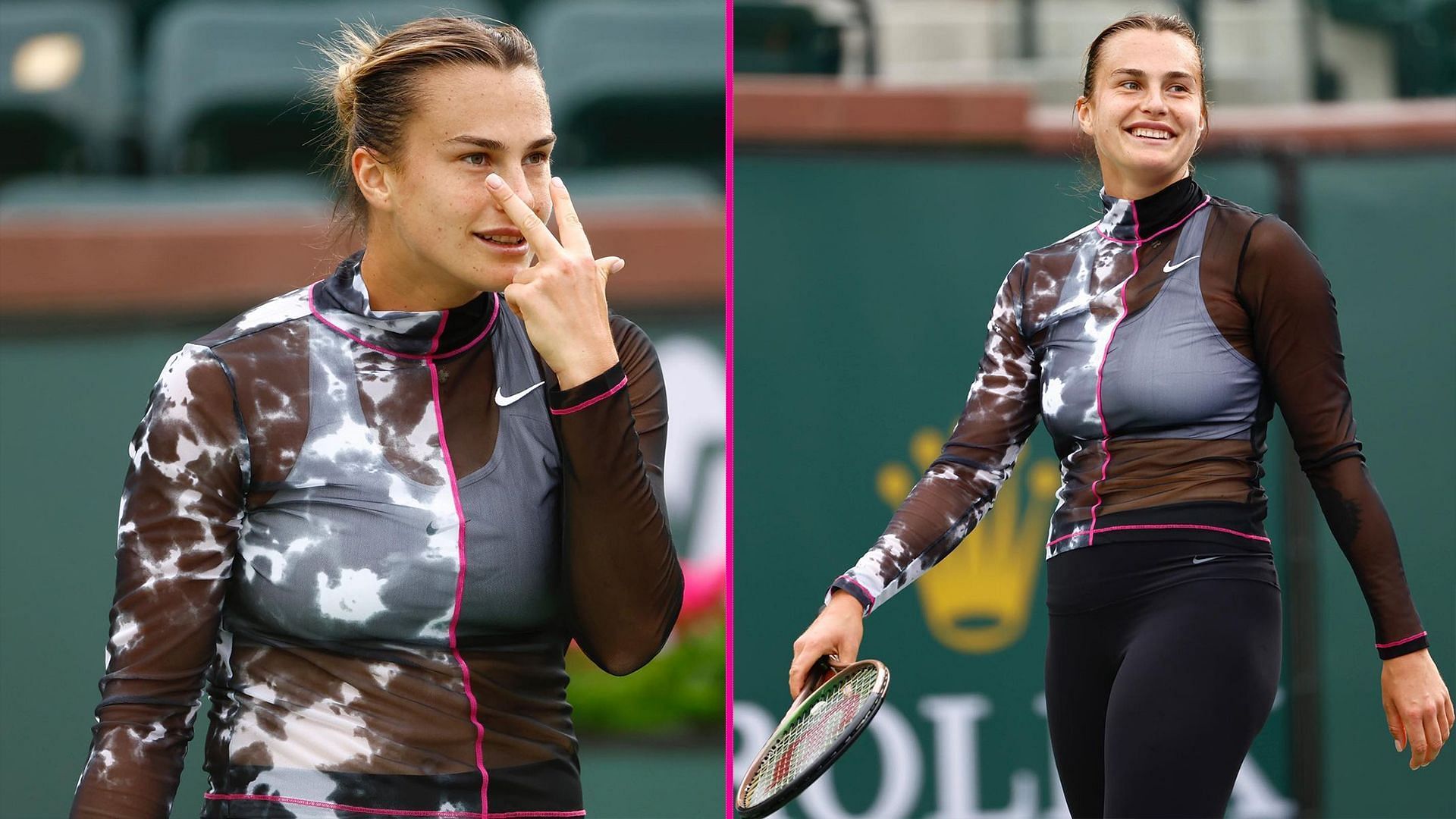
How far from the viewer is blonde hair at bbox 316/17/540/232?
2033mm

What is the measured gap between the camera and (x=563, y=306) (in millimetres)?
1924

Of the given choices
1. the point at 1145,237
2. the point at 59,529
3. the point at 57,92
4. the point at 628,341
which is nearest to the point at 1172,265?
the point at 1145,237

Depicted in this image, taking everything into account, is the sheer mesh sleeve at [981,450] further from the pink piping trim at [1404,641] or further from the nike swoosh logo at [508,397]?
the nike swoosh logo at [508,397]

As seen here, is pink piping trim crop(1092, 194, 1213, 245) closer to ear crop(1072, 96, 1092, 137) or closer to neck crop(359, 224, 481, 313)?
ear crop(1072, 96, 1092, 137)

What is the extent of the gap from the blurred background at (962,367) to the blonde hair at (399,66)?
2.29m

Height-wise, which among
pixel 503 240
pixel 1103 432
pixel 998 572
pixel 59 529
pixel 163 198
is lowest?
pixel 998 572

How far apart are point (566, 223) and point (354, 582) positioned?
0.48 m

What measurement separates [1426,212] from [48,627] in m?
3.69

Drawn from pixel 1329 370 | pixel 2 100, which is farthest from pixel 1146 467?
pixel 2 100

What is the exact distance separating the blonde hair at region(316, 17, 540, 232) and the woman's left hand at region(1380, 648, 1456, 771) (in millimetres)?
1435

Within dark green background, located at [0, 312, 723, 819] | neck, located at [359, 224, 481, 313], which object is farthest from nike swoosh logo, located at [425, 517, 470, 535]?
dark green background, located at [0, 312, 723, 819]

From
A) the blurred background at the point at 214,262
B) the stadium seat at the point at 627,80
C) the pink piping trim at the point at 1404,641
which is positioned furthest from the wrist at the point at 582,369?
the stadium seat at the point at 627,80

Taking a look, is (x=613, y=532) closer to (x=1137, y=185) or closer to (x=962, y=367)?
(x=1137, y=185)

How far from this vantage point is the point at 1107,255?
2.56 metres
